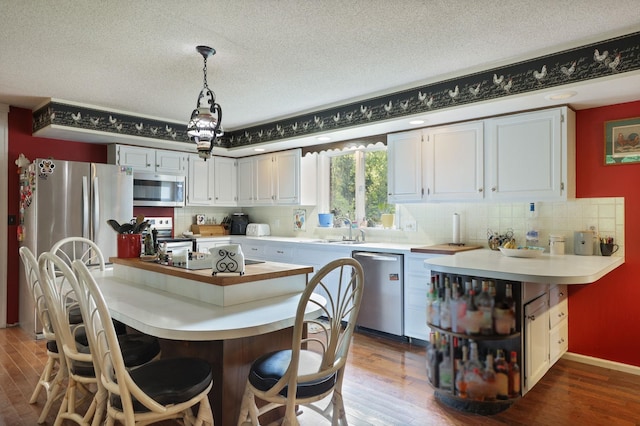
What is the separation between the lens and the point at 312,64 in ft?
9.62

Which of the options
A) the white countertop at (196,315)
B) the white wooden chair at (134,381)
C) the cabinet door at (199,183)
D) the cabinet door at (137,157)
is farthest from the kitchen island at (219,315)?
the cabinet door at (199,183)

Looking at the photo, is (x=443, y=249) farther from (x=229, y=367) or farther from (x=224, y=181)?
(x=224, y=181)

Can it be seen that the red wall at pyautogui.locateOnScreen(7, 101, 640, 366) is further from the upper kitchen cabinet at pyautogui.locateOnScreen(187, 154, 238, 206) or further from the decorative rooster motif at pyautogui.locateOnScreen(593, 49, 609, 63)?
the upper kitchen cabinet at pyautogui.locateOnScreen(187, 154, 238, 206)

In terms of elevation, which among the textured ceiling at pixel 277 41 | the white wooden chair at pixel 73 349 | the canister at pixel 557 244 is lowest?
the white wooden chair at pixel 73 349

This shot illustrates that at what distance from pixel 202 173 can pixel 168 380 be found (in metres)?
4.11

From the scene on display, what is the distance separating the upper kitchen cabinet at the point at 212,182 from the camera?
5.32 metres

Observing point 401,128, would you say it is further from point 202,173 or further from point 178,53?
point 202,173

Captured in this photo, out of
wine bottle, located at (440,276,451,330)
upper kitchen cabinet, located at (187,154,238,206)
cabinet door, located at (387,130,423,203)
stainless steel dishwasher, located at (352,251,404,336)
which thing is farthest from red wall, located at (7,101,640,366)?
upper kitchen cabinet, located at (187,154,238,206)

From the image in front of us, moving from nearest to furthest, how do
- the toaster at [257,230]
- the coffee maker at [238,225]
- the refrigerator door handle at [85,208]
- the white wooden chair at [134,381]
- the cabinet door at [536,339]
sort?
the white wooden chair at [134,381] < the cabinet door at [536,339] < the refrigerator door handle at [85,208] < the toaster at [257,230] < the coffee maker at [238,225]

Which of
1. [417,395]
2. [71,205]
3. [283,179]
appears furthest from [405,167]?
[71,205]

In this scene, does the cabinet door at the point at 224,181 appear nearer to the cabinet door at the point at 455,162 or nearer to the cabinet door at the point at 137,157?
the cabinet door at the point at 137,157

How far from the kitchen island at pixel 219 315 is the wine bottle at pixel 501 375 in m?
1.26

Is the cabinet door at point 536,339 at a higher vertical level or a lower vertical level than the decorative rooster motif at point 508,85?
lower

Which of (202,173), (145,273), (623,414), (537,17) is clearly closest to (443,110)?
(537,17)
